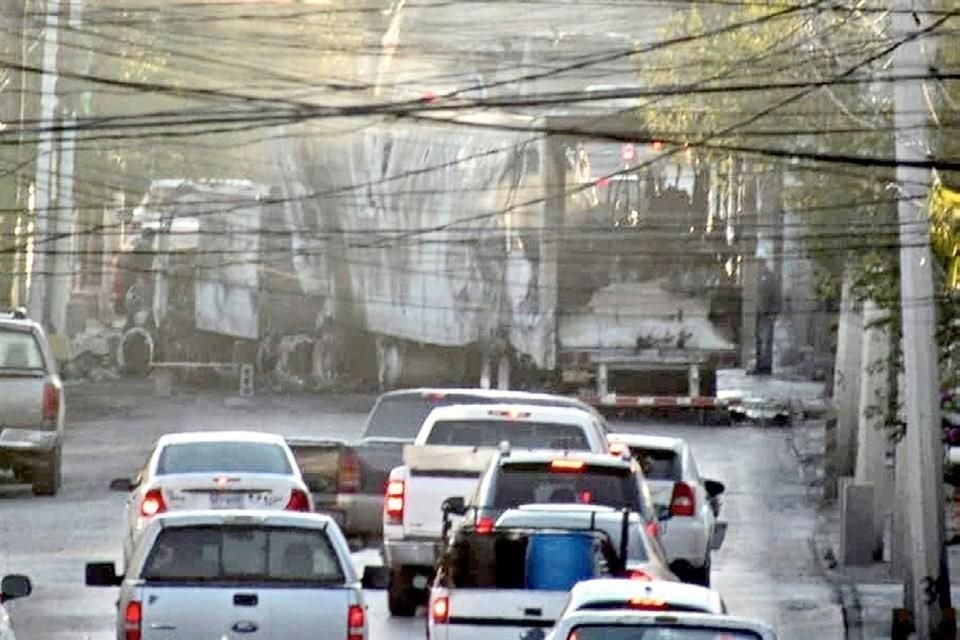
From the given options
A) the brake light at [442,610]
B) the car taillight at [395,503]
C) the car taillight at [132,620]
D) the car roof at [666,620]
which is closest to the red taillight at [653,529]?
the brake light at [442,610]

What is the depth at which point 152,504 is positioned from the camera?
2678cm

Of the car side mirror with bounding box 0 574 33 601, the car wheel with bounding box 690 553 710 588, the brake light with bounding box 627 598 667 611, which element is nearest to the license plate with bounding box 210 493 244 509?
the car wheel with bounding box 690 553 710 588

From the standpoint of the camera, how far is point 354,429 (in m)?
48.8

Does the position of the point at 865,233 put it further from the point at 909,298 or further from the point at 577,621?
the point at 577,621

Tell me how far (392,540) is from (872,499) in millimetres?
9705

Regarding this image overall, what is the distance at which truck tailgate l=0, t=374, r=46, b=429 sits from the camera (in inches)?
1486

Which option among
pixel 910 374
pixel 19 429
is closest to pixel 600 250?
pixel 19 429

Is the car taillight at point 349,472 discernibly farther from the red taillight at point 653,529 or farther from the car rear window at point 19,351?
the car rear window at point 19,351

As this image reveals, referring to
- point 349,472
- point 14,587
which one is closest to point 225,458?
point 349,472

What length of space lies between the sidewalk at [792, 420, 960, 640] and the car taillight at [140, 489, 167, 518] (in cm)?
616

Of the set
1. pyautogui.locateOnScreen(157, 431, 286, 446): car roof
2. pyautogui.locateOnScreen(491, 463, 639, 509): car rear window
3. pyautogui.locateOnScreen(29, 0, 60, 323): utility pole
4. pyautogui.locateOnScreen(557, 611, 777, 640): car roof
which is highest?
pyautogui.locateOnScreen(29, 0, 60, 323): utility pole

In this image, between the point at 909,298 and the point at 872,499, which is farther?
the point at 872,499

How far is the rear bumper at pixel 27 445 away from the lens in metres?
38.0

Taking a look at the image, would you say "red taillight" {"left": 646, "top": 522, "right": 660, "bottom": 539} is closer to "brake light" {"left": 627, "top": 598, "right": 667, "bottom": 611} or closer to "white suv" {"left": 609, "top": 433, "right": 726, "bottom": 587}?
"white suv" {"left": 609, "top": 433, "right": 726, "bottom": 587}
